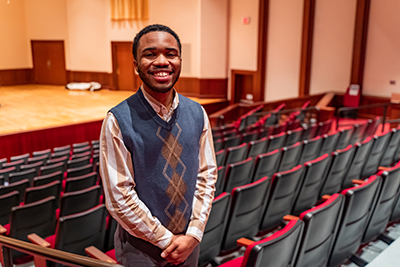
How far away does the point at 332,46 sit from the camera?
5332 mm

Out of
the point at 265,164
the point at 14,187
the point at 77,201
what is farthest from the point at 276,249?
the point at 14,187

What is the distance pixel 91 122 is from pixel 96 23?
4.00 meters

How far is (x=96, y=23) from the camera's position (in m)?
7.68

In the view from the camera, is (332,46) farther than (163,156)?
Yes

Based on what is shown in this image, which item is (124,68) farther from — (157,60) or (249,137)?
(157,60)

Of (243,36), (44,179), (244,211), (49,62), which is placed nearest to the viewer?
(244,211)

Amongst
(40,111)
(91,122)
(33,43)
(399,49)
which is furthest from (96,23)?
(399,49)

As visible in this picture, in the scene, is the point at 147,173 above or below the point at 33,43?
below

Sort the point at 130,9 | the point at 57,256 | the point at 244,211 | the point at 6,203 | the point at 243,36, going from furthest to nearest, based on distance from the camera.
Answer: the point at 130,9 < the point at 243,36 < the point at 6,203 < the point at 244,211 < the point at 57,256

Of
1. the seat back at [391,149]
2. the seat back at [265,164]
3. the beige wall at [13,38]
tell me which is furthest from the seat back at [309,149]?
the beige wall at [13,38]

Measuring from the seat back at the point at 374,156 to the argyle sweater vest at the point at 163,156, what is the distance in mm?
1582

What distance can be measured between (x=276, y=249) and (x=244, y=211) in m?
0.54

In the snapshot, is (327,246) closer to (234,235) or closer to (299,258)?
(299,258)

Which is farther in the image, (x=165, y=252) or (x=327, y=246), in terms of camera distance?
(x=327, y=246)
